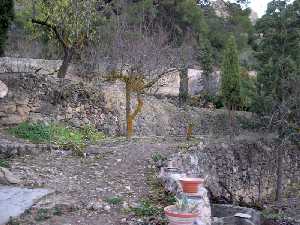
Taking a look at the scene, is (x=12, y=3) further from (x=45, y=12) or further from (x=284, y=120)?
(x=284, y=120)

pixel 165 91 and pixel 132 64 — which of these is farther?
pixel 165 91

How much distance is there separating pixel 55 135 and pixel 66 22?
4507 mm

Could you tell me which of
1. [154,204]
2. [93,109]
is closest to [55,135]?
[93,109]

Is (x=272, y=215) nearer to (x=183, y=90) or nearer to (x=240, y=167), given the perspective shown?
(x=240, y=167)

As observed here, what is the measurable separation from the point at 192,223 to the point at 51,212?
235cm

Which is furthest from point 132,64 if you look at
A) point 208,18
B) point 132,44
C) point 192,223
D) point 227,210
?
point 208,18

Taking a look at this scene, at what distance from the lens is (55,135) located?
12.1 m

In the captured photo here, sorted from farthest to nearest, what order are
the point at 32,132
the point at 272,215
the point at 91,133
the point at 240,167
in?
the point at 240,167
the point at 91,133
the point at 272,215
the point at 32,132

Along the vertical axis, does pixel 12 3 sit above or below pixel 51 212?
above

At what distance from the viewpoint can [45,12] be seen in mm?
15234

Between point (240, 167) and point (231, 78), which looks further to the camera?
point (231, 78)

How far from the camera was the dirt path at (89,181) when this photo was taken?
292 inches

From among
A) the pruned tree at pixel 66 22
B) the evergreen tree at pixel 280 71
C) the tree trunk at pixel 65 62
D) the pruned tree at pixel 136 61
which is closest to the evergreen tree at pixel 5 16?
the pruned tree at pixel 66 22

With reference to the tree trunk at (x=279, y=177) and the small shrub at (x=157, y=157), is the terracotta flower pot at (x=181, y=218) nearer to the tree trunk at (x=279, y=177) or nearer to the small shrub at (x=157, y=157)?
the small shrub at (x=157, y=157)
